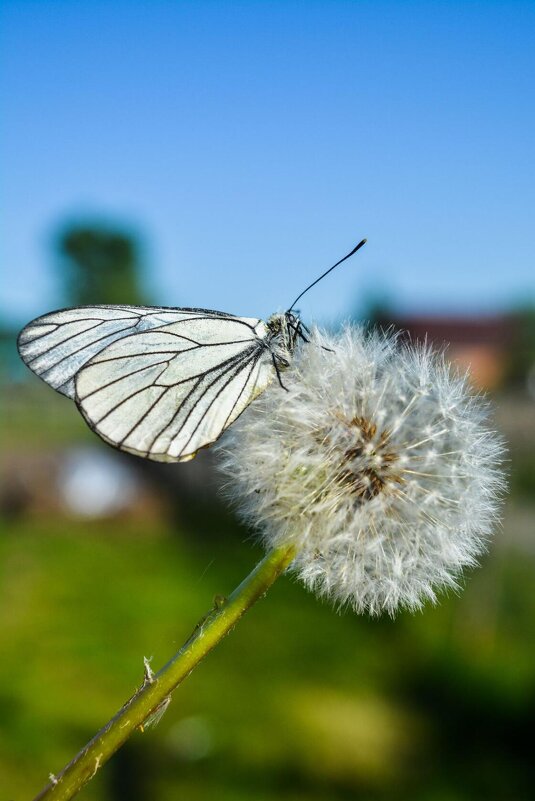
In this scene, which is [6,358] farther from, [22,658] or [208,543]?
[22,658]

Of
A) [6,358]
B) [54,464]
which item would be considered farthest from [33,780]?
[6,358]

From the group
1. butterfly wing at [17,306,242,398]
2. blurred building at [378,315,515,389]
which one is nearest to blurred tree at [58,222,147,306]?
blurred building at [378,315,515,389]

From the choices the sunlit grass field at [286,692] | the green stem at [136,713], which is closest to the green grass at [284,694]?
the sunlit grass field at [286,692]

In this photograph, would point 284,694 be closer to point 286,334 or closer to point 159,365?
point 159,365

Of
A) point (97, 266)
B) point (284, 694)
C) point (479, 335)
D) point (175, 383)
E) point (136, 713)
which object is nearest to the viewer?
point (136, 713)

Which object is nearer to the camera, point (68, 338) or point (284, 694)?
point (68, 338)

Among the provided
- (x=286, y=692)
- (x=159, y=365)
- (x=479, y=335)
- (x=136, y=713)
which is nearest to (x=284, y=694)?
(x=286, y=692)

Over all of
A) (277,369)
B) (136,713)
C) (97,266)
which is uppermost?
(277,369)

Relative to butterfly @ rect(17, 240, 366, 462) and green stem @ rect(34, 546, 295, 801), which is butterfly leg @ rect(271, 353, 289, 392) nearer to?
butterfly @ rect(17, 240, 366, 462)
